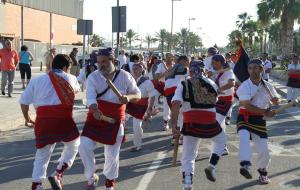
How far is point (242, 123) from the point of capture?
7.64m

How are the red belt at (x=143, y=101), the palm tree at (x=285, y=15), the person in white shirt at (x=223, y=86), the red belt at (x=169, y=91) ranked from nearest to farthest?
the person in white shirt at (x=223, y=86)
the red belt at (x=143, y=101)
the red belt at (x=169, y=91)
the palm tree at (x=285, y=15)

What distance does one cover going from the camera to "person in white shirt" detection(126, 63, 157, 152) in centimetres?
1012

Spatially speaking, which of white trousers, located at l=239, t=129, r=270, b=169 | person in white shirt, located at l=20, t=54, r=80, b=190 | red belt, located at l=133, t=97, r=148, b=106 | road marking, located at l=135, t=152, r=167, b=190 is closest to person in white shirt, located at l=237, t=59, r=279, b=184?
white trousers, located at l=239, t=129, r=270, b=169

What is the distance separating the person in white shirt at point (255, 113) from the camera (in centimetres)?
739

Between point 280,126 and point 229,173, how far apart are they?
6120mm

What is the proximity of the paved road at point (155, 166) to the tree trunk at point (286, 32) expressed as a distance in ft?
107

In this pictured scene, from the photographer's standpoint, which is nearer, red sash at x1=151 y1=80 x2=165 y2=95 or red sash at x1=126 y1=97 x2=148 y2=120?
red sash at x1=126 y1=97 x2=148 y2=120

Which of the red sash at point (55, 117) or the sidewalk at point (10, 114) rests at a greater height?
the red sash at point (55, 117)

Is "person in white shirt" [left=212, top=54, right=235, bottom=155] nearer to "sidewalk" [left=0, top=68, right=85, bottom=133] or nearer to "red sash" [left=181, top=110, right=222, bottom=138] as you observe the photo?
"red sash" [left=181, top=110, right=222, bottom=138]

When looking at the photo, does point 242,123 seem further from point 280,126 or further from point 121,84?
point 280,126

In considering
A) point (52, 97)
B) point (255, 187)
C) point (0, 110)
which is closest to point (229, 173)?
point (255, 187)

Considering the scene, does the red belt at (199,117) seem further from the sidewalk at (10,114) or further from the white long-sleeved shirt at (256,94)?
the sidewalk at (10,114)

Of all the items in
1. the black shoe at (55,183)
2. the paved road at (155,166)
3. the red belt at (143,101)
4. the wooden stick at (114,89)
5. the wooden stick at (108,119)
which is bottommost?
the paved road at (155,166)

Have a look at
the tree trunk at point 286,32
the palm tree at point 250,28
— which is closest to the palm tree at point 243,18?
the palm tree at point 250,28
